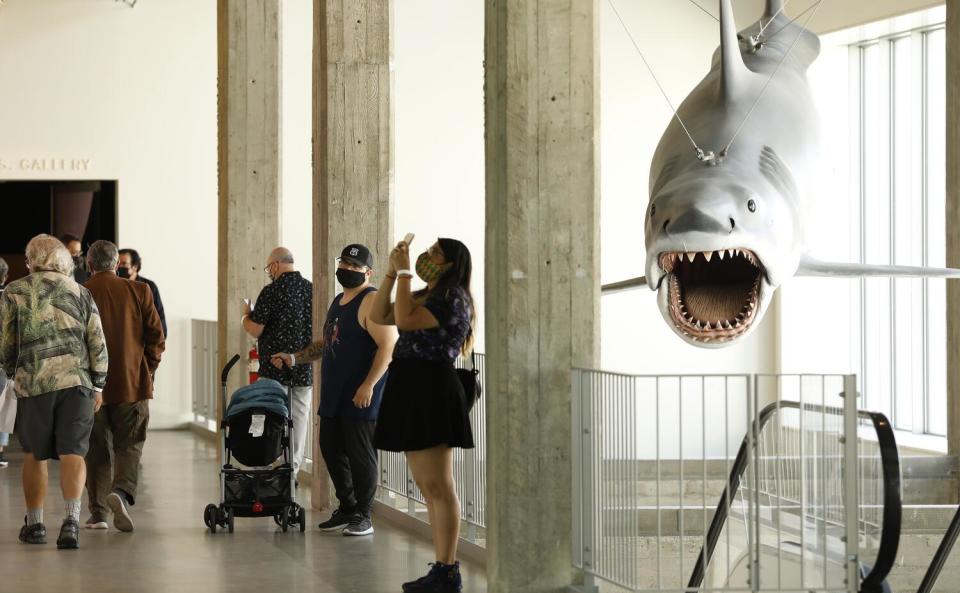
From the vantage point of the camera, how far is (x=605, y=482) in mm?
6031

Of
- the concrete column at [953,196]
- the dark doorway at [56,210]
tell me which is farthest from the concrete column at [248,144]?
the dark doorway at [56,210]

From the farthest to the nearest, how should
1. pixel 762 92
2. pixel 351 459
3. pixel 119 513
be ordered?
pixel 119 513, pixel 351 459, pixel 762 92

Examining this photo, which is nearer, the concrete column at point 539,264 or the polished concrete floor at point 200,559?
the concrete column at point 539,264

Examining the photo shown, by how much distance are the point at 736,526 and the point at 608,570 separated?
0.66 metres

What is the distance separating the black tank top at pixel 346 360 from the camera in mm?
8227

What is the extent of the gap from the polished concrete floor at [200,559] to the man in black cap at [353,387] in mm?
271

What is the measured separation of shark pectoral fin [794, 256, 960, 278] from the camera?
827 centimetres

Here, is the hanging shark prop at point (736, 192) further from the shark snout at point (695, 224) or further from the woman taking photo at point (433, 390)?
the woman taking photo at point (433, 390)

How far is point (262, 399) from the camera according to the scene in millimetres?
8703

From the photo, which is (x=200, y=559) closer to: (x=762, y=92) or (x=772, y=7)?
(x=762, y=92)

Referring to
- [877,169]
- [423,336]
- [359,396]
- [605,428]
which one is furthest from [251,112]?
[877,169]

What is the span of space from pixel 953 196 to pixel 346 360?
254 inches

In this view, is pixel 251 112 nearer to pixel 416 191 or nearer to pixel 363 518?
pixel 363 518

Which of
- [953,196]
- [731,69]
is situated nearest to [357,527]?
[731,69]
